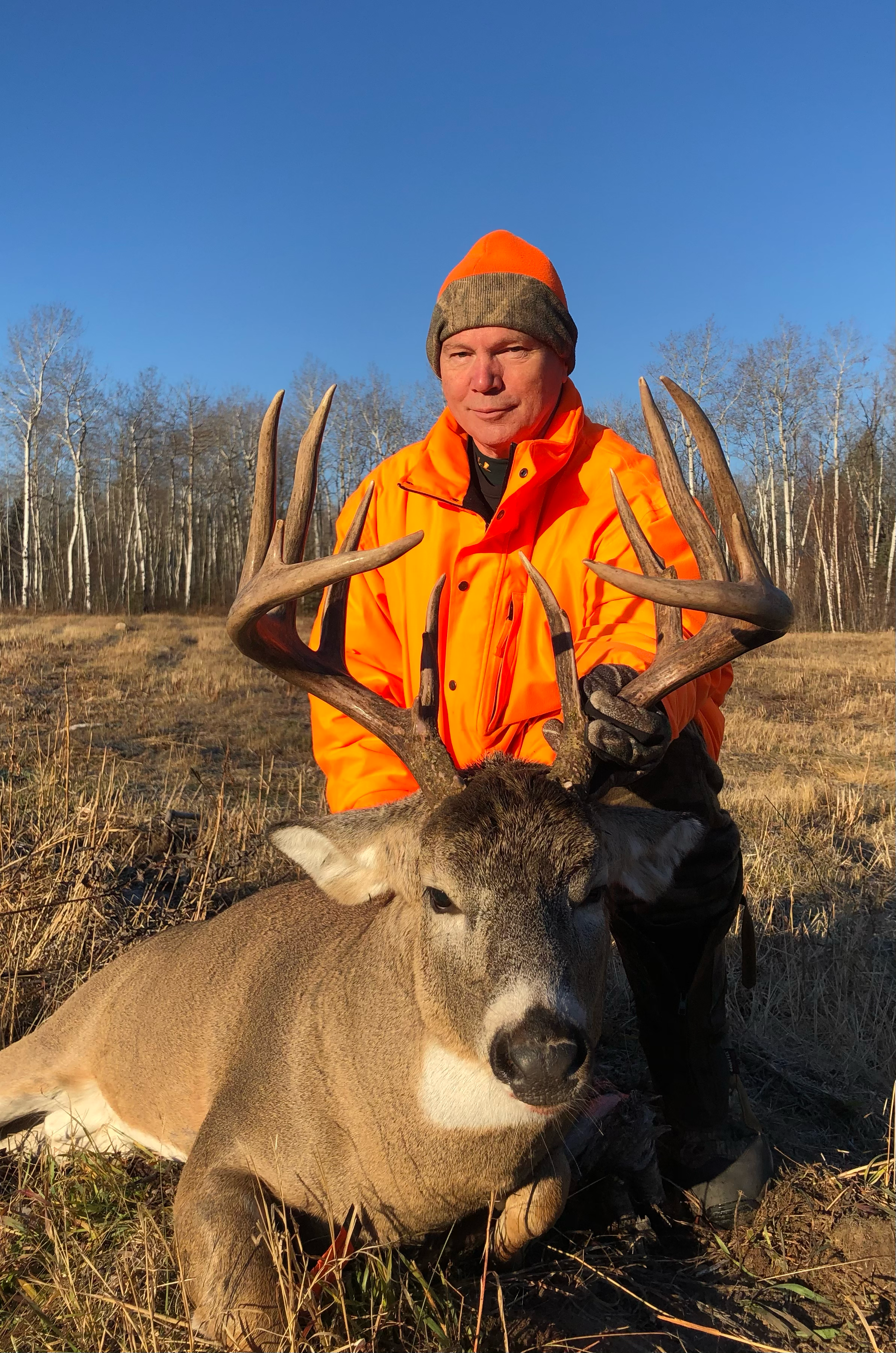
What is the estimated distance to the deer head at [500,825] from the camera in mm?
2148

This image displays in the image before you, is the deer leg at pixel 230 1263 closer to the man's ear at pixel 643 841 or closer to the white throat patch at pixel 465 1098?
the white throat patch at pixel 465 1098

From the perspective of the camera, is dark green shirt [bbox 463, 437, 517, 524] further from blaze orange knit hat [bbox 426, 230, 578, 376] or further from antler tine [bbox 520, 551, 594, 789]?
antler tine [bbox 520, 551, 594, 789]

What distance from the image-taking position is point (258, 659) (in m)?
2.68

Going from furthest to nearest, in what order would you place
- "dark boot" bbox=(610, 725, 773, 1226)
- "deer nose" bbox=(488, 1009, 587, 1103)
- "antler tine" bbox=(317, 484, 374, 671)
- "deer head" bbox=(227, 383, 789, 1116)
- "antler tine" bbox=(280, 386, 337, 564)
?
"dark boot" bbox=(610, 725, 773, 1226) → "antler tine" bbox=(317, 484, 374, 671) → "antler tine" bbox=(280, 386, 337, 564) → "deer head" bbox=(227, 383, 789, 1116) → "deer nose" bbox=(488, 1009, 587, 1103)

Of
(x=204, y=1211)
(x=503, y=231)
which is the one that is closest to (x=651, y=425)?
(x=503, y=231)

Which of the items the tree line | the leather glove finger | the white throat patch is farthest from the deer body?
the tree line

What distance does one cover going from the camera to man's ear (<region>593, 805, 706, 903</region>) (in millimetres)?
2617

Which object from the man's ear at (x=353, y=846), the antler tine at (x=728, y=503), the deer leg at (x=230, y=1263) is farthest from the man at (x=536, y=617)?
the deer leg at (x=230, y=1263)

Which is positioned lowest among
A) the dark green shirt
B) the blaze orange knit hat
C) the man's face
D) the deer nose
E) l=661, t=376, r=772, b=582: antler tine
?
the deer nose

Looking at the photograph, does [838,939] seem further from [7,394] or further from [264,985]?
[7,394]

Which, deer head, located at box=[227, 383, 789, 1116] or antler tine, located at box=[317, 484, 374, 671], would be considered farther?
antler tine, located at box=[317, 484, 374, 671]

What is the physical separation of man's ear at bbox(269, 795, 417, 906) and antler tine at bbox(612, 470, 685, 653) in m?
0.82

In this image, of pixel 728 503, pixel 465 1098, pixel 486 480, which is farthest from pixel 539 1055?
pixel 486 480

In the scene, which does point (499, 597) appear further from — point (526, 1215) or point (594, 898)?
point (526, 1215)
